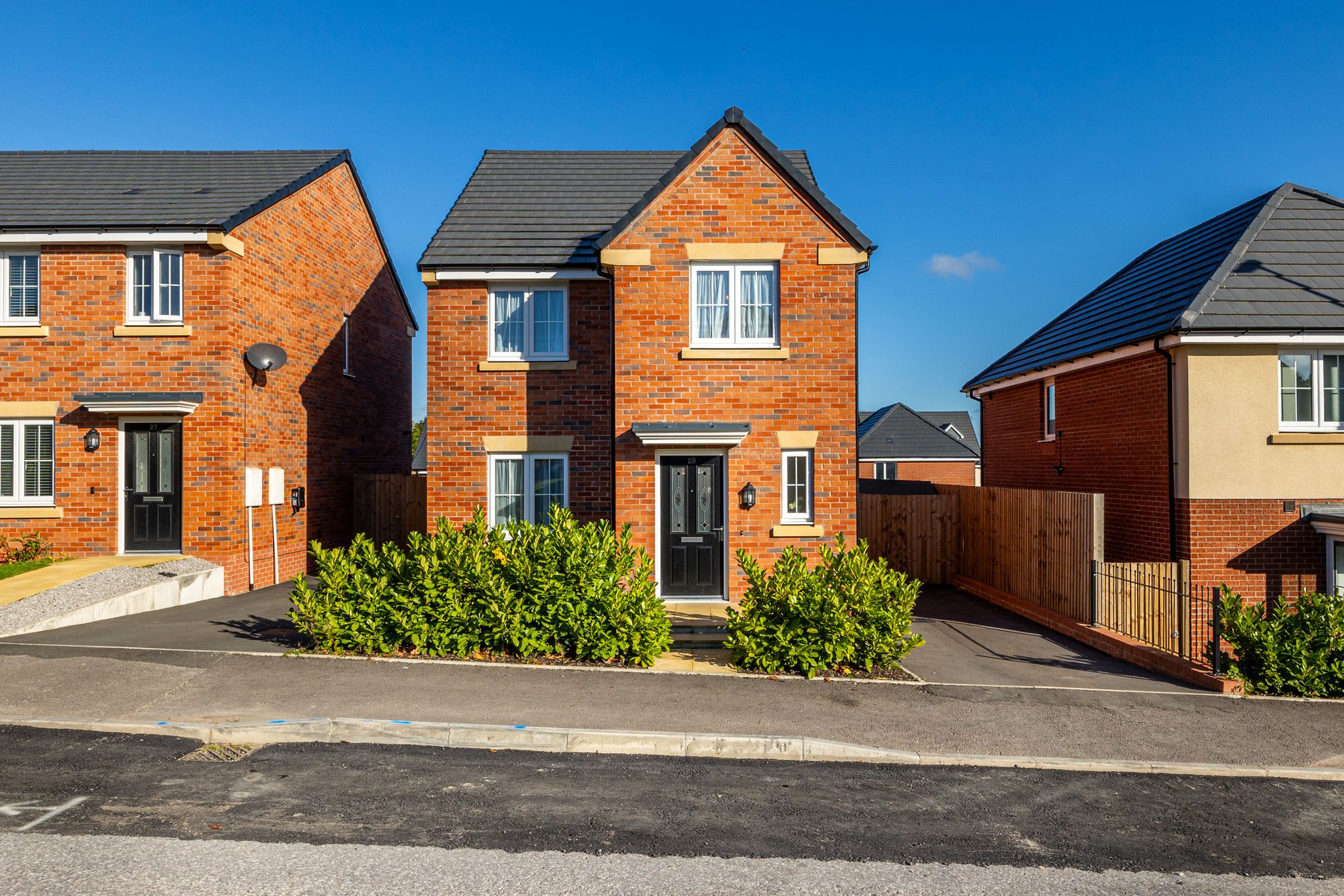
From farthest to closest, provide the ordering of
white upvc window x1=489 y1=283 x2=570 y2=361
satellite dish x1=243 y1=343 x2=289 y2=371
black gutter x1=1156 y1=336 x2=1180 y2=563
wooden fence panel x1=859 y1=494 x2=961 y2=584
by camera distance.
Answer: wooden fence panel x1=859 y1=494 x2=961 y2=584 < satellite dish x1=243 y1=343 x2=289 y2=371 < white upvc window x1=489 y1=283 x2=570 y2=361 < black gutter x1=1156 y1=336 x2=1180 y2=563

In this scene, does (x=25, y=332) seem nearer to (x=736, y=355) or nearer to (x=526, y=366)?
(x=526, y=366)

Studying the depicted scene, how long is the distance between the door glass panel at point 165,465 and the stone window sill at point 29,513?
1.70 metres

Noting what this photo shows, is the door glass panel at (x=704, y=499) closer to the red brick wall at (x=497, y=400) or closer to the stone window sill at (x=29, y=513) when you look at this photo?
the red brick wall at (x=497, y=400)

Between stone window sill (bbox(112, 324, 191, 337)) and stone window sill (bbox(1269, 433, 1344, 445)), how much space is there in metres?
17.3

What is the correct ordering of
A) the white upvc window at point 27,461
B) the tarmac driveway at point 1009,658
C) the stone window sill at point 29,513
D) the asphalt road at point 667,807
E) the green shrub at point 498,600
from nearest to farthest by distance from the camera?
the asphalt road at point 667,807 < the green shrub at point 498,600 < the tarmac driveway at point 1009,658 < the stone window sill at point 29,513 < the white upvc window at point 27,461

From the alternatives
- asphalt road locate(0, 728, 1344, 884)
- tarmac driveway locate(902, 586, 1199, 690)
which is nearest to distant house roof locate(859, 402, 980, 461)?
tarmac driveway locate(902, 586, 1199, 690)

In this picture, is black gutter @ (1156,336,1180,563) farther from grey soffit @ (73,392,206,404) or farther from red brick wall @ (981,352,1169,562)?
grey soffit @ (73,392,206,404)

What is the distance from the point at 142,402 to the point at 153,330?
1.34m

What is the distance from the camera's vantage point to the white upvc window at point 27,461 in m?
13.5

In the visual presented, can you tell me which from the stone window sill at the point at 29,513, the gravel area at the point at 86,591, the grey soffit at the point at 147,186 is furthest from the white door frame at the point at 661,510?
the stone window sill at the point at 29,513

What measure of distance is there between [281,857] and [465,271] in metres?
9.98

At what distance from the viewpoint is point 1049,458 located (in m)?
Answer: 15.8

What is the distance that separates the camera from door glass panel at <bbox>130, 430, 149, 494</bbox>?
13.6 m

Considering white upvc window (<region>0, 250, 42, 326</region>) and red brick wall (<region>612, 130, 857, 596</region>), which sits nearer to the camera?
red brick wall (<region>612, 130, 857, 596</region>)
